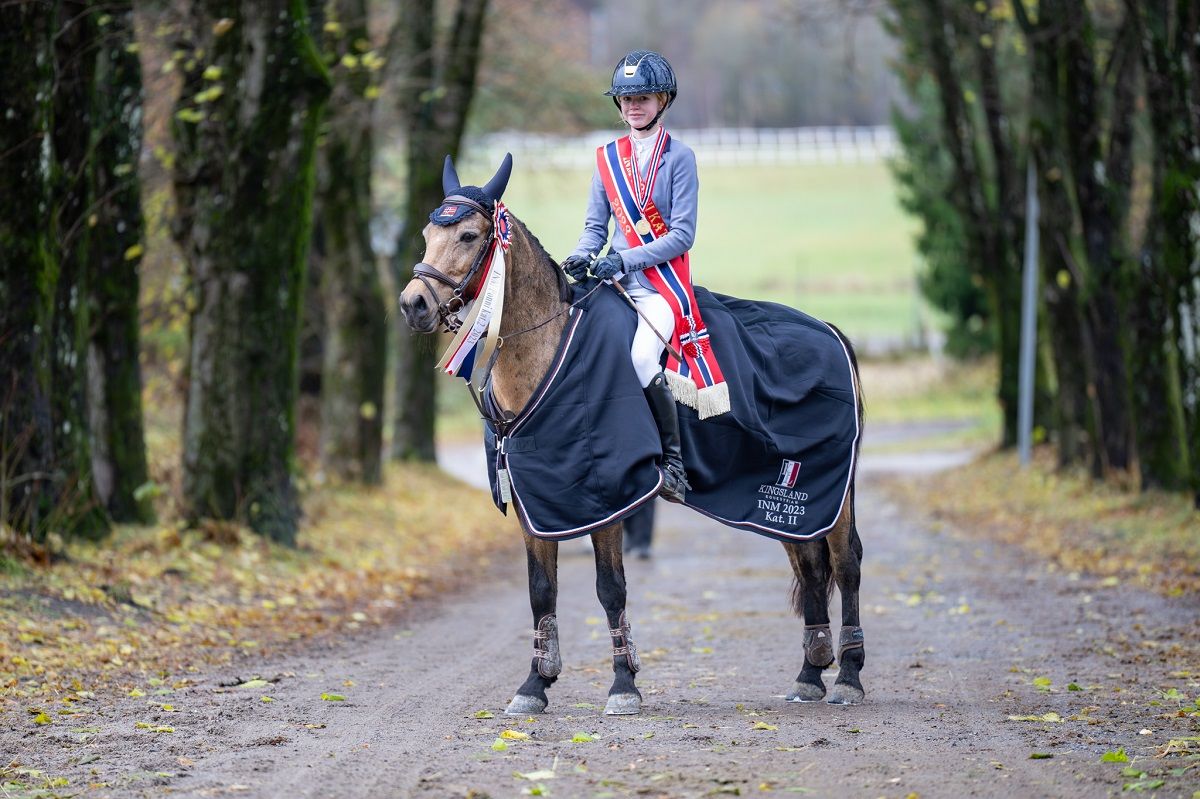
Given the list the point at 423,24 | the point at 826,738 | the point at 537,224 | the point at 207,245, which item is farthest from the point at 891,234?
the point at 826,738

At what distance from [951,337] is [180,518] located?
96.8 feet

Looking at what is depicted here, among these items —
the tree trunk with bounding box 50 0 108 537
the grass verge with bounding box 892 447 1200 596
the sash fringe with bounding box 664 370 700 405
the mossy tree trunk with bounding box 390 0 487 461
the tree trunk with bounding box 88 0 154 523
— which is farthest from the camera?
the mossy tree trunk with bounding box 390 0 487 461

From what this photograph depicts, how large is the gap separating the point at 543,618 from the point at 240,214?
692 cm

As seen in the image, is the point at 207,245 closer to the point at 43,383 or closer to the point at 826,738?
the point at 43,383

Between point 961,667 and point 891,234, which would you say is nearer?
point 961,667

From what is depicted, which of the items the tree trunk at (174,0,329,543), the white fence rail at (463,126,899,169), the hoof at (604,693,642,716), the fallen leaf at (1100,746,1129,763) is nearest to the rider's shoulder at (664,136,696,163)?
the hoof at (604,693,642,716)

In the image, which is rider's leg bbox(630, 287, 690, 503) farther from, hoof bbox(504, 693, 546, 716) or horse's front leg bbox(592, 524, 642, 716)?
hoof bbox(504, 693, 546, 716)

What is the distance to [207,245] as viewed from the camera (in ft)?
44.1

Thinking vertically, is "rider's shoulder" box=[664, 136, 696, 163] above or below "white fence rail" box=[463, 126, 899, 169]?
below

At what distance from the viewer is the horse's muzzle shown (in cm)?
705

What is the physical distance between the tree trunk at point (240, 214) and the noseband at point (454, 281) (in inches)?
254

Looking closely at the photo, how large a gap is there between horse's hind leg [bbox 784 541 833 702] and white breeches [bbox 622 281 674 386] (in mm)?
1514

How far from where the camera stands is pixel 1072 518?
17.7 meters

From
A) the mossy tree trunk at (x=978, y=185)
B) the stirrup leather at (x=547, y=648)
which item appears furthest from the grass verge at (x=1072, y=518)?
the stirrup leather at (x=547, y=648)
